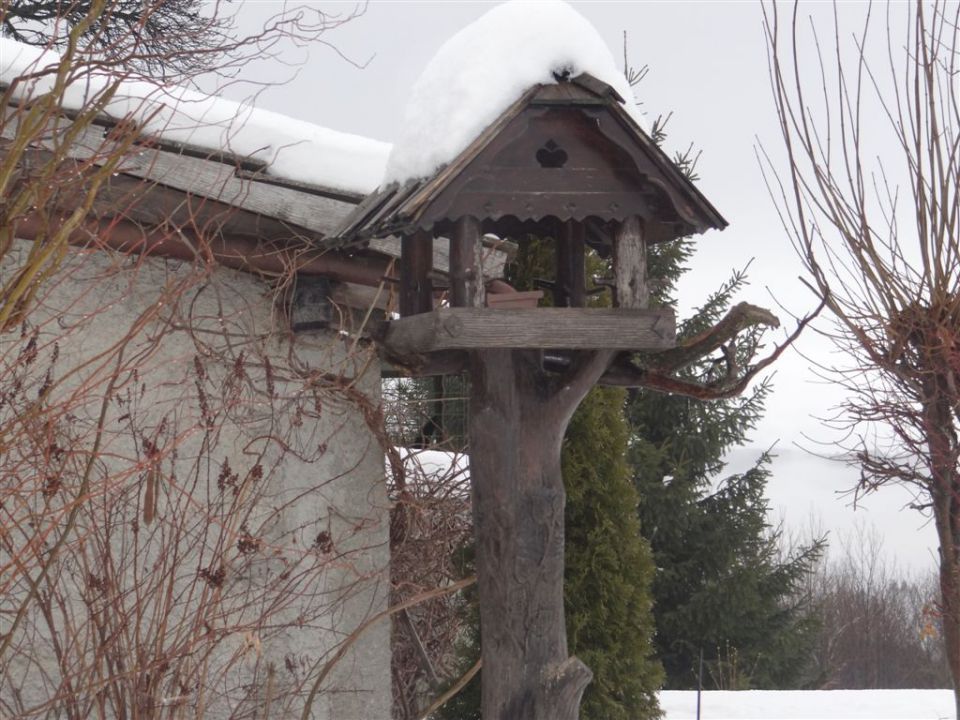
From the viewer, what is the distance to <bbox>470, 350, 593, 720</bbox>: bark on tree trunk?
3.75 metres

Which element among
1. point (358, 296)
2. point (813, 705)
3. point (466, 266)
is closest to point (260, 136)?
point (358, 296)

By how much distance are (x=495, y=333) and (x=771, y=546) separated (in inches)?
316

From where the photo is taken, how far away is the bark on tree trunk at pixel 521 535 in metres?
3.75

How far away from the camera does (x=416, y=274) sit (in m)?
3.98

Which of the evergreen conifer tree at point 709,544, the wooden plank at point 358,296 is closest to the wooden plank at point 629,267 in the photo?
the wooden plank at point 358,296

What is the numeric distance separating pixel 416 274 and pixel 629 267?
2.44 ft

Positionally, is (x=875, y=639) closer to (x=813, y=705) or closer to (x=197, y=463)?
(x=813, y=705)

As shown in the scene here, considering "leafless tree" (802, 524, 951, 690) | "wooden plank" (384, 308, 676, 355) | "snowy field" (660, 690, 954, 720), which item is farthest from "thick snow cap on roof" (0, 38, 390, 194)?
"leafless tree" (802, 524, 951, 690)

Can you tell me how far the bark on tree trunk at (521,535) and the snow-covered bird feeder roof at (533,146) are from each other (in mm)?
567

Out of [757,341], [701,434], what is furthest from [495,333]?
[701,434]

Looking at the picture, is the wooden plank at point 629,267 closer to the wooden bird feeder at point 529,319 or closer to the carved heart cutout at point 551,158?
the wooden bird feeder at point 529,319

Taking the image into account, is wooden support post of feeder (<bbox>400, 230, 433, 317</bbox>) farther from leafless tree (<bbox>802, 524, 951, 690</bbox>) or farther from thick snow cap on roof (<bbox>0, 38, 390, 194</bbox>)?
leafless tree (<bbox>802, 524, 951, 690</bbox>)

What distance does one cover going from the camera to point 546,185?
140 inches

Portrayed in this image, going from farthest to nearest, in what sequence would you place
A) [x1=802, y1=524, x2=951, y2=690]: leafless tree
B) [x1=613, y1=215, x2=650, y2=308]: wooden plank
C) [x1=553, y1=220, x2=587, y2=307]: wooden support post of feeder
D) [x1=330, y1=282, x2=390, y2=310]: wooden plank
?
1. [x1=802, y1=524, x2=951, y2=690]: leafless tree
2. [x1=330, y1=282, x2=390, y2=310]: wooden plank
3. [x1=553, y1=220, x2=587, y2=307]: wooden support post of feeder
4. [x1=613, y1=215, x2=650, y2=308]: wooden plank
